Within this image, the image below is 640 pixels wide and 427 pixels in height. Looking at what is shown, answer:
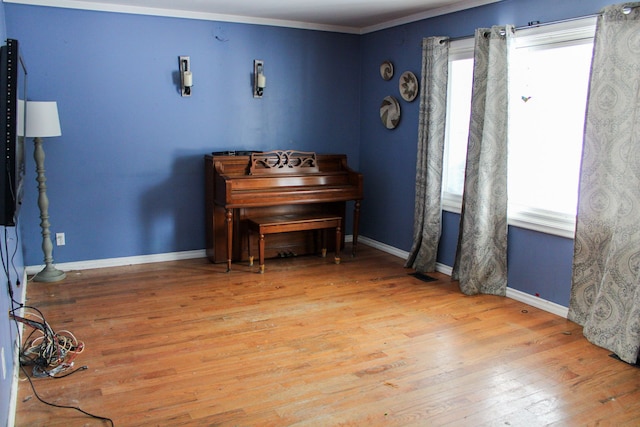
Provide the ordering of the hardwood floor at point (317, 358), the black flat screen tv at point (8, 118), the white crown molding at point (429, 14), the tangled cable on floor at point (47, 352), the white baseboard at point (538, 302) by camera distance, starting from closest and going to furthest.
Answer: the black flat screen tv at point (8, 118) → the hardwood floor at point (317, 358) → the tangled cable on floor at point (47, 352) → the white baseboard at point (538, 302) → the white crown molding at point (429, 14)

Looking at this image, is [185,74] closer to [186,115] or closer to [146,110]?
[186,115]

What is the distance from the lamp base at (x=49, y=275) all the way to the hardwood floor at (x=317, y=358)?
79 millimetres

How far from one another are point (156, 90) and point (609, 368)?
406 centimetres

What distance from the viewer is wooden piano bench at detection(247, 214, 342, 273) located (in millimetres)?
4562

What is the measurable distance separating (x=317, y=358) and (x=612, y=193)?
2.01m

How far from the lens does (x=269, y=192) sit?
464 centimetres

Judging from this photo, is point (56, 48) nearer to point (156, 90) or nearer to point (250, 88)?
point (156, 90)

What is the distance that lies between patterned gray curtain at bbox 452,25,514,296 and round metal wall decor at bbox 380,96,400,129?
111cm

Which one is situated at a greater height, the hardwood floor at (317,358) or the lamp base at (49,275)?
the lamp base at (49,275)

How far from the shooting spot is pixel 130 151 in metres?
4.71

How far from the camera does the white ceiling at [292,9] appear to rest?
14.0 ft

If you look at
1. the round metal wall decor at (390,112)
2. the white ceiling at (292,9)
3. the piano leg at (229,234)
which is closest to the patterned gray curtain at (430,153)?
the white ceiling at (292,9)

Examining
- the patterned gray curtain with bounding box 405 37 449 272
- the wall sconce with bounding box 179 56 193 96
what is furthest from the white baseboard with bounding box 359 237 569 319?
the wall sconce with bounding box 179 56 193 96

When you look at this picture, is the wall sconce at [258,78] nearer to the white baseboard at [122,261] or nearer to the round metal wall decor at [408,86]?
the round metal wall decor at [408,86]
